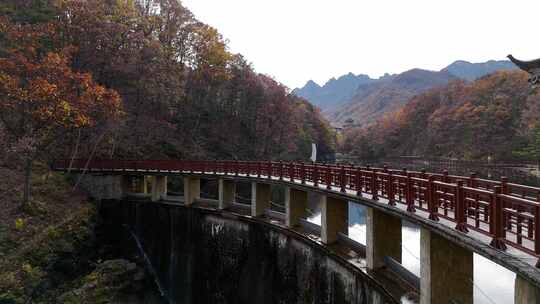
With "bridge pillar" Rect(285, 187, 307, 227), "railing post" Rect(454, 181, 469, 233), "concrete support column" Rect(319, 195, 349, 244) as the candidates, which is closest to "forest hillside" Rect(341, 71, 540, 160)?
"bridge pillar" Rect(285, 187, 307, 227)

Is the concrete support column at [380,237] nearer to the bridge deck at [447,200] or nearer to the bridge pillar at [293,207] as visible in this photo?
the bridge deck at [447,200]

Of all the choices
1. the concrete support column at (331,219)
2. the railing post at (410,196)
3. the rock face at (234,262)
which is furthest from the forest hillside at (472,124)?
the railing post at (410,196)

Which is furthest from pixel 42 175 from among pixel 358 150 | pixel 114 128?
pixel 358 150

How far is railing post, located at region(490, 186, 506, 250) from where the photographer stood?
6.44m

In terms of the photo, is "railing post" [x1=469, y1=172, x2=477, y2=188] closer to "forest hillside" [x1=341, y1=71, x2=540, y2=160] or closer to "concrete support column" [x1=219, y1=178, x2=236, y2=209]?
"concrete support column" [x1=219, y1=178, x2=236, y2=209]

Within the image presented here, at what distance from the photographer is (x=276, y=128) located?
53.7 metres

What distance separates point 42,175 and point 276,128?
31.3 m

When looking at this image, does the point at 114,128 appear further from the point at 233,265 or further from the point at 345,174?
the point at 345,174

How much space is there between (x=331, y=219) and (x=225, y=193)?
9.84 m

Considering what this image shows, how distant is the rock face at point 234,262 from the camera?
48.4 feet

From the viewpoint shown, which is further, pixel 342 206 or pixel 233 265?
pixel 233 265

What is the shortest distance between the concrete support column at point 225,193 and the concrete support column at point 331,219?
936 centimetres

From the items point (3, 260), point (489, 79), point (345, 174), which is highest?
point (489, 79)

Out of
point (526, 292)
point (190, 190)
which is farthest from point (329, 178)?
point (190, 190)
